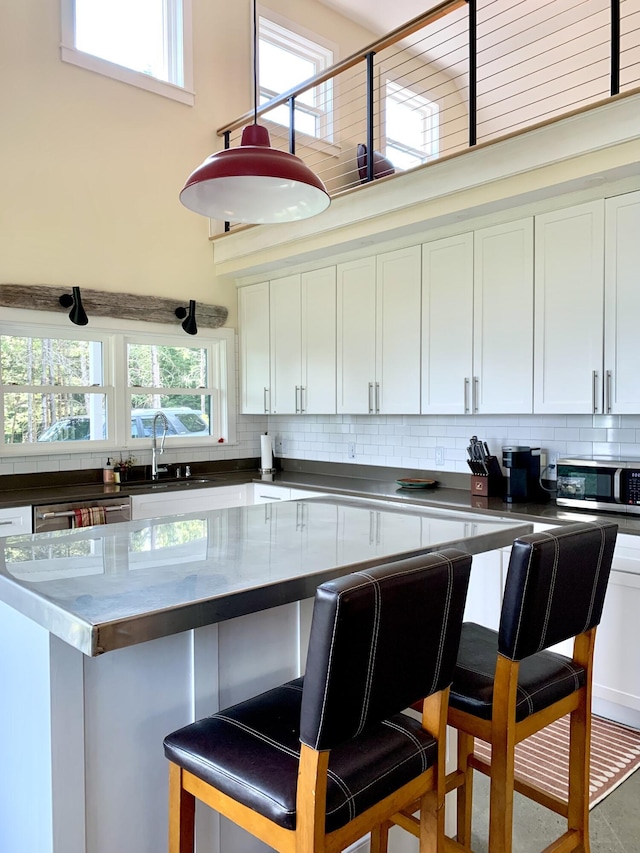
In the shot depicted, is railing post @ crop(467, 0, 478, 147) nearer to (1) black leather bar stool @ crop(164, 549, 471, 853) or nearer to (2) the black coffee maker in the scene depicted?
(2) the black coffee maker

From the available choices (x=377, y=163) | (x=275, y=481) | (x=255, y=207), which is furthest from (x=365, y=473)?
(x=255, y=207)

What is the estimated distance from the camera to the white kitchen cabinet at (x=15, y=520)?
3.70m

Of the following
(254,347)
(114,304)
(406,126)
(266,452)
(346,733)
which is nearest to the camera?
(346,733)

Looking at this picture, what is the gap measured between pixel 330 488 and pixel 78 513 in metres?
1.65

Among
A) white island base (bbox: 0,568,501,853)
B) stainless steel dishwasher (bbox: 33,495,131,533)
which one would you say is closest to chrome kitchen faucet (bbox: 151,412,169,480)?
stainless steel dishwasher (bbox: 33,495,131,533)

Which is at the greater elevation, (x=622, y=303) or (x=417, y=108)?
(x=417, y=108)

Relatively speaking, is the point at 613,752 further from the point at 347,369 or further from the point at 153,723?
the point at 347,369

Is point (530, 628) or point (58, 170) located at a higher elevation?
point (58, 170)

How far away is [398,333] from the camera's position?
14.1ft

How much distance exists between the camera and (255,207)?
8.13 ft

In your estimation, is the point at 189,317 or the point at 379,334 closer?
the point at 379,334

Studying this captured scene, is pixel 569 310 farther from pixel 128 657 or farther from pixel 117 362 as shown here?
pixel 117 362

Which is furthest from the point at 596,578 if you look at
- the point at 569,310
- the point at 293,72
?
the point at 293,72

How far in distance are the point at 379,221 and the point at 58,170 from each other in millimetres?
2292
